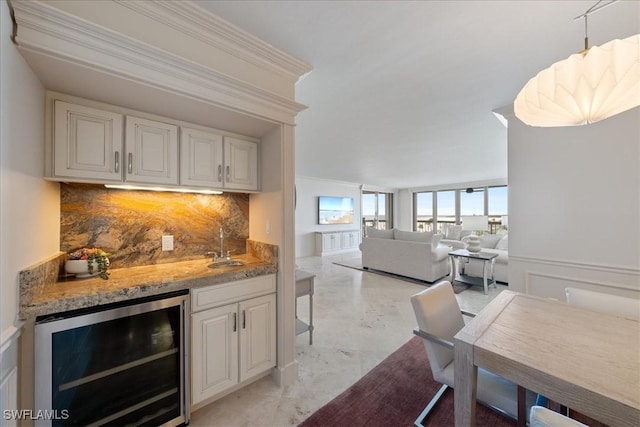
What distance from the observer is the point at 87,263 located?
58.1 inches

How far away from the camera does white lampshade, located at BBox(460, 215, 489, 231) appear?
239 inches

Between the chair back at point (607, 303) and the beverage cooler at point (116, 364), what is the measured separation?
8.34 feet

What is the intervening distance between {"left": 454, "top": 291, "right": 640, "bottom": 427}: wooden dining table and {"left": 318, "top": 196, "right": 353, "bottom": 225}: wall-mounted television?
650cm

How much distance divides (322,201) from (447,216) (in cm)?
527

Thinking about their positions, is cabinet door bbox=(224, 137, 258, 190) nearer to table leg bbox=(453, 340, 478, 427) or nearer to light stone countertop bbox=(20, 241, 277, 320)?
light stone countertop bbox=(20, 241, 277, 320)

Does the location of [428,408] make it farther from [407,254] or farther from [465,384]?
[407,254]

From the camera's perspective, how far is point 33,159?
3.91 ft

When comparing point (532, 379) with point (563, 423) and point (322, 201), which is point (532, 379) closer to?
point (563, 423)

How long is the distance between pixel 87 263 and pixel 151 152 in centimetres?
80

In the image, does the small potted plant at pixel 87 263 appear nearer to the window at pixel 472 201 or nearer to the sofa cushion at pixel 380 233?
the sofa cushion at pixel 380 233

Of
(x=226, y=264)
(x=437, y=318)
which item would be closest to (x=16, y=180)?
(x=226, y=264)

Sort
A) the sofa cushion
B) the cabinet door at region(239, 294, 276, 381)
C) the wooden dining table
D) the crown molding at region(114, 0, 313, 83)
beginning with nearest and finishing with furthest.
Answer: the wooden dining table → the crown molding at region(114, 0, 313, 83) → the cabinet door at region(239, 294, 276, 381) → the sofa cushion

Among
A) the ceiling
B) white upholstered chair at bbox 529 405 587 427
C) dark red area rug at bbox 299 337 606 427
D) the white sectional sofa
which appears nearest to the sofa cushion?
the white sectional sofa

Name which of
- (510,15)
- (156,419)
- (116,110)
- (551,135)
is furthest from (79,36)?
(551,135)
